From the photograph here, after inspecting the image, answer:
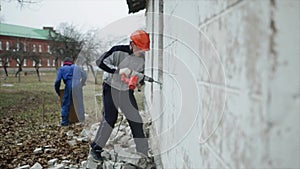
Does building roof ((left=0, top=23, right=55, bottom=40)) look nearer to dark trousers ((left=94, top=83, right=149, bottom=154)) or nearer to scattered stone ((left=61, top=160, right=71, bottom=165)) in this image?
scattered stone ((left=61, top=160, right=71, bottom=165))

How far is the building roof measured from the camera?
50969 mm

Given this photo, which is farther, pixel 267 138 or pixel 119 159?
pixel 119 159

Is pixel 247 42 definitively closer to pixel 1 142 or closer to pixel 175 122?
pixel 175 122

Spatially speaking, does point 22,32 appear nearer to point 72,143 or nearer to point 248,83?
point 72,143

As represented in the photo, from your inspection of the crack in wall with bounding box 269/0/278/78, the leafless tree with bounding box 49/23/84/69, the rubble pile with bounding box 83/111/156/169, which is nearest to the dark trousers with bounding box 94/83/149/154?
the rubble pile with bounding box 83/111/156/169

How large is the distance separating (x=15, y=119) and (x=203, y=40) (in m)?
9.21

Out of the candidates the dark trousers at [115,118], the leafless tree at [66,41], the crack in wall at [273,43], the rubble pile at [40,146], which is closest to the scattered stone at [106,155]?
the dark trousers at [115,118]

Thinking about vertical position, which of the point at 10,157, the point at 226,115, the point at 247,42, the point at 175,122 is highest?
the point at 247,42

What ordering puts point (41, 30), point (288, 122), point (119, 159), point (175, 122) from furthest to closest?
point (41, 30), point (119, 159), point (175, 122), point (288, 122)

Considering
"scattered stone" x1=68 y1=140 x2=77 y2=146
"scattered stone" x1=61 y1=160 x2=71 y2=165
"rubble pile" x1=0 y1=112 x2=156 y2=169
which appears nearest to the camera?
"rubble pile" x1=0 y1=112 x2=156 y2=169

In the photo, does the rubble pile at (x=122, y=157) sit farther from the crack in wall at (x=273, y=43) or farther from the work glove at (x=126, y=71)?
the crack in wall at (x=273, y=43)

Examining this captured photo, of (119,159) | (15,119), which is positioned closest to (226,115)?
(119,159)

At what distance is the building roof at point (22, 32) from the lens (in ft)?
167

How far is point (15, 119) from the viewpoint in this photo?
959cm
